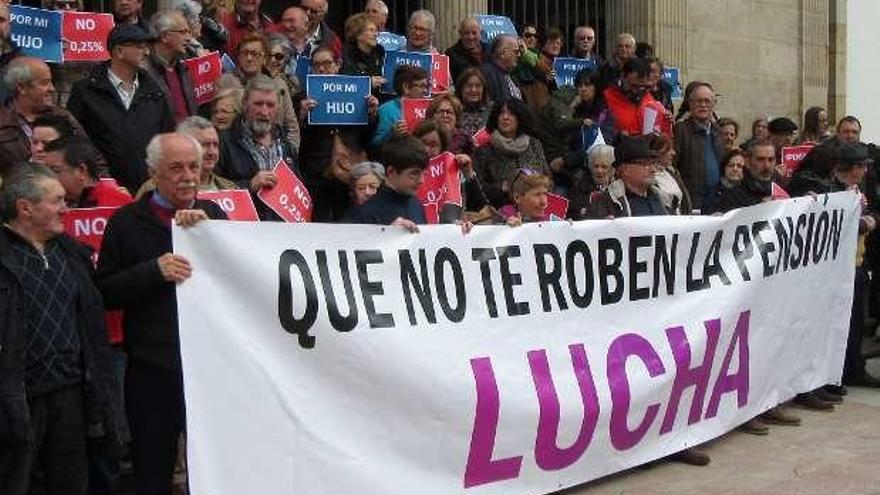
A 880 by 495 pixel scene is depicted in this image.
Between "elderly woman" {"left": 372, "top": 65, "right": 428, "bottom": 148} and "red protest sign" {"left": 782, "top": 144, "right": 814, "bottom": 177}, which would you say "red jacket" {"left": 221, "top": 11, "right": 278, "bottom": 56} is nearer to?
"elderly woman" {"left": 372, "top": 65, "right": 428, "bottom": 148}

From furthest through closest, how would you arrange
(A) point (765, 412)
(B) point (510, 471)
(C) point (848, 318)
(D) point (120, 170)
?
(C) point (848, 318) < (A) point (765, 412) < (D) point (120, 170) < (B) point (510, 471)

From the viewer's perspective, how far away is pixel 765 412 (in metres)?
7.93

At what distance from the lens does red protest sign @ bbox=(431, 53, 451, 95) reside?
9.42 metres

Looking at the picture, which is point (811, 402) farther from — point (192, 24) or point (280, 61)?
point (192, 24)

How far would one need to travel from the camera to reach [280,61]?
→ 26.4 feet

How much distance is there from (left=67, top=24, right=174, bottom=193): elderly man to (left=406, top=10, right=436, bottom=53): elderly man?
312 cm

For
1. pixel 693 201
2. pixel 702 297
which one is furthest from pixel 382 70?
pixel 702 297

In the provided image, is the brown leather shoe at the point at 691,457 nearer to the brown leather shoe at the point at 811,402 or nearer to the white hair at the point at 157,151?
the brown leather shoe at the point at 811,402

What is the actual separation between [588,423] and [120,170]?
280cm

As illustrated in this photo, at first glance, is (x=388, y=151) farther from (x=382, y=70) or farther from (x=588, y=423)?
(x=382, y=70)

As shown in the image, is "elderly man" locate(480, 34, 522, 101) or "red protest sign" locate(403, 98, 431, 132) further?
"elderly man" locate(480, 34, 522, 101)

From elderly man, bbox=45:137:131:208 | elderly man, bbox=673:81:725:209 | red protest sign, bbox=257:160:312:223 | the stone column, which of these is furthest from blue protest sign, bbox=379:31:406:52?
elderly man, bbox=45:137:131:208

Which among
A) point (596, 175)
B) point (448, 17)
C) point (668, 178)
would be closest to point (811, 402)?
point (668, 178)

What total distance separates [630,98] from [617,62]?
2.56 ft
